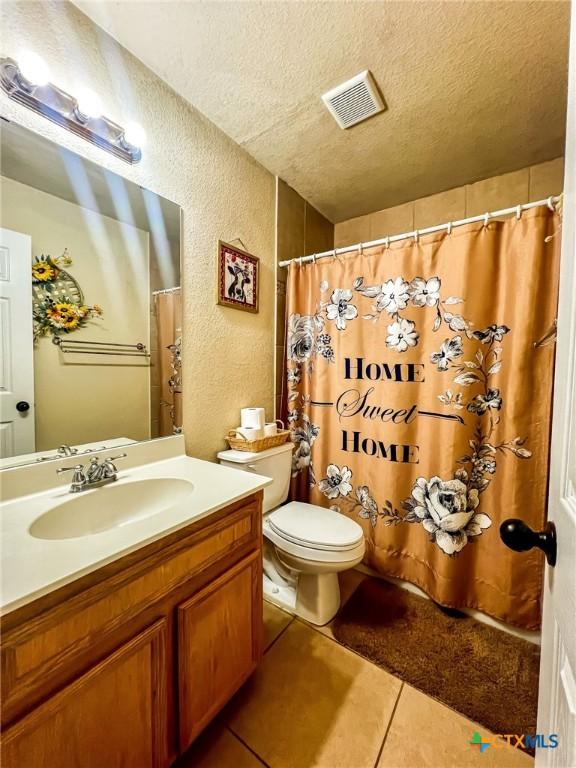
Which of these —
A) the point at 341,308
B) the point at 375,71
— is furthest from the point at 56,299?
the point at 375,71

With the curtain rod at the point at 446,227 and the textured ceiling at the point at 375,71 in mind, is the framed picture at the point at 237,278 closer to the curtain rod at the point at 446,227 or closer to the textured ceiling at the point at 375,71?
the curtain rod at the point at 446,227

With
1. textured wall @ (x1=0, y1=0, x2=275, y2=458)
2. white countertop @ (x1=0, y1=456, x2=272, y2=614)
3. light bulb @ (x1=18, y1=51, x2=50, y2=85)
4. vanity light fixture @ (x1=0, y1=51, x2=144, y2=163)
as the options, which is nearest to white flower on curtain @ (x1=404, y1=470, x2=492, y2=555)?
white countertop @ (x1=0, y1=456, x2=272, y2=614)

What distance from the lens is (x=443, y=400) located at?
1390mm

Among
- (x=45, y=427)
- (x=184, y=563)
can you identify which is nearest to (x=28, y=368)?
(x=45, y=427)

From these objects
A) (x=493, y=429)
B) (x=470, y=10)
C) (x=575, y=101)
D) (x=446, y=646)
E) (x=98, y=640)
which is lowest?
(x=446, y=646)

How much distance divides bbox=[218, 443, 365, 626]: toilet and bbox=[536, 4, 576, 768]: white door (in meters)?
0.73

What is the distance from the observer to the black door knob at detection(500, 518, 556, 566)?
0.49 m

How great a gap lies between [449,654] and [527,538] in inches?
45.6

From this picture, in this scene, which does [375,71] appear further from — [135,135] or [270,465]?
[270,465]

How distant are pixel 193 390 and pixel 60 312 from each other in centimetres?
58

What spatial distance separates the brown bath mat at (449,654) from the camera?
1.03 metres

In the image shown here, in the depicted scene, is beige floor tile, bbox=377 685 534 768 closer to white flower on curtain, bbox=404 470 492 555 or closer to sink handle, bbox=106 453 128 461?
white flower on curtain, bbox=404 470 492 555

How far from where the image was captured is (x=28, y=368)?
905 millimetres

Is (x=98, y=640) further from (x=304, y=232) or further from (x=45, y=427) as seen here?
(x=304, y=232)
